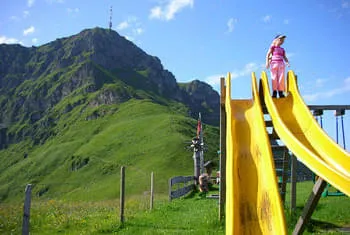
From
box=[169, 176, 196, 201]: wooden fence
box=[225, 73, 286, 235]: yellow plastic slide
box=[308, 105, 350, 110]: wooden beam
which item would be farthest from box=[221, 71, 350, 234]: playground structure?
box=[169, 176, 196, 201]: wooden fence

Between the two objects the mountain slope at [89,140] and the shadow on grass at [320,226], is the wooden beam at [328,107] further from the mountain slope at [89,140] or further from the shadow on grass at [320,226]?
the mountain slope at [89,140]

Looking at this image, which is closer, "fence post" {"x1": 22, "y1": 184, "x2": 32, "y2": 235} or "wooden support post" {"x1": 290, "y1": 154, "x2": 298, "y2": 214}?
"fence post" {"x1": 22, "y1": 184, "x2": 32, "y2": 235}

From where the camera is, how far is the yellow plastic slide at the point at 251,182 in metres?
5.66

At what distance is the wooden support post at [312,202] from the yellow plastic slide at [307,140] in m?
0.34

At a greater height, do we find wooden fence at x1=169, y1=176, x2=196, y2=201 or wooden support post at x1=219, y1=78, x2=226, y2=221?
wooden support post at x1=219, y1=78, x2=226, y2=221

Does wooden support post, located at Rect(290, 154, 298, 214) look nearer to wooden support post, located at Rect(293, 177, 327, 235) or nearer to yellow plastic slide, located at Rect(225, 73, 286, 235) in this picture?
yellow plastic slide, located at Rect(225, 73, 286, 235)

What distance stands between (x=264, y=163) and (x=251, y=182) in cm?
40

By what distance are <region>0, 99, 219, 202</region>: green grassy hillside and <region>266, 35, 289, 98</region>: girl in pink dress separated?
50.7 m

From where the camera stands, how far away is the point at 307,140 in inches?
299

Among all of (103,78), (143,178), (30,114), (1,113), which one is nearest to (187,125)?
(143,178)

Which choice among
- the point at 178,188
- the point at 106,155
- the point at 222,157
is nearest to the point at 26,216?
the point at 222,157

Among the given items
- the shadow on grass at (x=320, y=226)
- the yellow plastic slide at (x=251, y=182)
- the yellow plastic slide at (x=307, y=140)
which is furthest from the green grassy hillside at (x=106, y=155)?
the yellow plastic slide at (x=251, y=182)

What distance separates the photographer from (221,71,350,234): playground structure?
5.60 meters

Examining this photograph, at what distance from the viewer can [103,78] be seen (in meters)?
190
